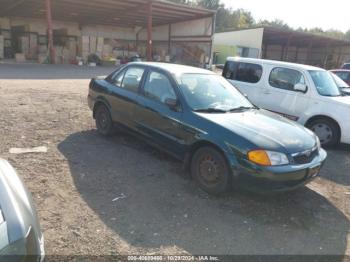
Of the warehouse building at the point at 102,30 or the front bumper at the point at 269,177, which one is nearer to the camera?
the front bumper at the point at 269,177

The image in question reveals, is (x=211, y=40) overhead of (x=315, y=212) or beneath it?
overhead

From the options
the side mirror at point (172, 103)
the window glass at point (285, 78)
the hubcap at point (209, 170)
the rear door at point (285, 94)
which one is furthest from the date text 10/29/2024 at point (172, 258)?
the window glass at point (285, 78)

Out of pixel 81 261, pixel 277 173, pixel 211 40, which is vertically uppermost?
pixel 211 40

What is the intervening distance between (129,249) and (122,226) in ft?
1.26

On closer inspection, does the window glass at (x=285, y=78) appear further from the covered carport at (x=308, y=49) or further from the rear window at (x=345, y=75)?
the covered carport at (x=308, y=49)

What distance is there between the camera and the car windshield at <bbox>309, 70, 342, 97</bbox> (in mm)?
6852

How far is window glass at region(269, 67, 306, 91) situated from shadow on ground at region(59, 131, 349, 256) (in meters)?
3.35

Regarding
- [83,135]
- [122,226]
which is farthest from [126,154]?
[122,226]

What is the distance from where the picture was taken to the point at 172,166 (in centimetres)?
493

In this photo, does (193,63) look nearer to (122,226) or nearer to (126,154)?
(126,154)

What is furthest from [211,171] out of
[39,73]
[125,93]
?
[39,73]

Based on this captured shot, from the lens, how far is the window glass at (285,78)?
712cm

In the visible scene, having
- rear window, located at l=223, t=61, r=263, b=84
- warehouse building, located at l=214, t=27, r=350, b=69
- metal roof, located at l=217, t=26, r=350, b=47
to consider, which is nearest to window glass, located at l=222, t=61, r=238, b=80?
rear window, located at l=223, t=61, r=263, b=84

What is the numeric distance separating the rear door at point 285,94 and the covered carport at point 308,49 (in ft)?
104
